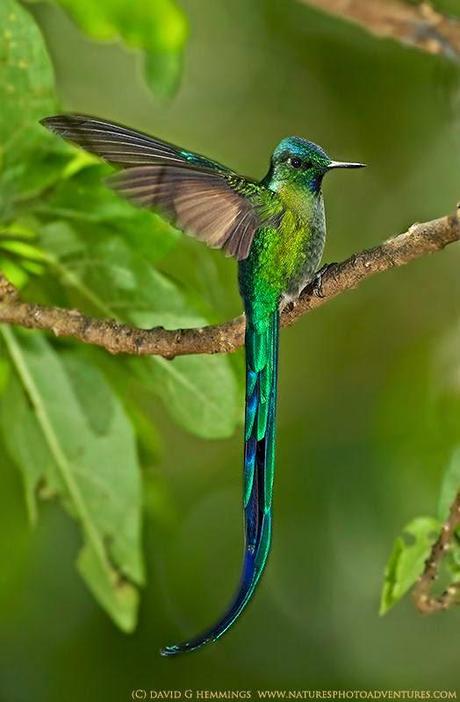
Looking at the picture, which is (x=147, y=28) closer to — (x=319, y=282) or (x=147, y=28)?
(x=147, y=28)

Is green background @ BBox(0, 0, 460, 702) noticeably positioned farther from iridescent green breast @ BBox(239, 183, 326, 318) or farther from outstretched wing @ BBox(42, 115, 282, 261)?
outstretched wing @ BBox(42, 115, 282, 261)

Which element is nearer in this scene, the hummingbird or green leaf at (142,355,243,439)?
the hummingbird

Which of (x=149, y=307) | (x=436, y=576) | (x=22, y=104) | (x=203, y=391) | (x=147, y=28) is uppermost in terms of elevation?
(x=147, y=28)

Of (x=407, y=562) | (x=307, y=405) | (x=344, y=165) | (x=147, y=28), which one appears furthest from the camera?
(x=307, y=405)

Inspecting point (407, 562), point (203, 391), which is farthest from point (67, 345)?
point (407, 562)

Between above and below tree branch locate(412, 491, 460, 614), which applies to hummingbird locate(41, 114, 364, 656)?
above

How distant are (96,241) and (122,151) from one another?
43 cm

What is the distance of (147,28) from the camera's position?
6.06 ft

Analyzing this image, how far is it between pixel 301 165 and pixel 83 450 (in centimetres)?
66

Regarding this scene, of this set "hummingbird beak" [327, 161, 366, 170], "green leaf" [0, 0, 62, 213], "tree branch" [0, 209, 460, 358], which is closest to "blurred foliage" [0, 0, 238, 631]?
"green leaf" [0, 0, 62, 213]

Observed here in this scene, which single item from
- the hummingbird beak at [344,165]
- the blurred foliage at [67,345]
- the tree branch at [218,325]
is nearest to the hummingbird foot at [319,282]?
the tree branch at [218,325]

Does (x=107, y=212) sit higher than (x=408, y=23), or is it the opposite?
(x=408, y=23)

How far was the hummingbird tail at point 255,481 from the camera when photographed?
3.91 ft

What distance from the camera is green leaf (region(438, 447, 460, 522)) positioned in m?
1.58
